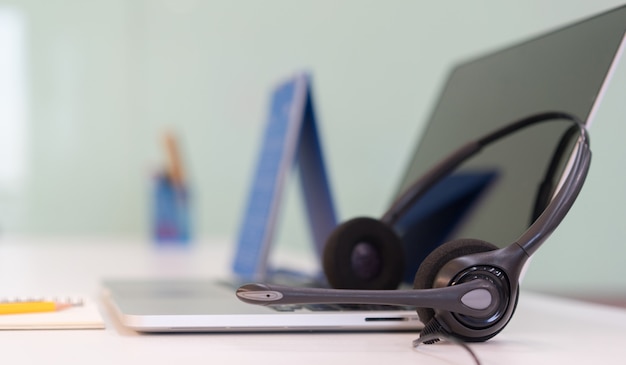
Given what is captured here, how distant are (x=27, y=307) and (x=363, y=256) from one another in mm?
321

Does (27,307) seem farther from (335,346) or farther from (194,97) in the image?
(194,97)

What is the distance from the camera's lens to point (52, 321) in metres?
0.65

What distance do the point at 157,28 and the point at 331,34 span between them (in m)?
0.91

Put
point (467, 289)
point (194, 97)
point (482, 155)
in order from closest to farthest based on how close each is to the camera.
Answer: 1. point (467, 289)
2. point (482, 155)
3. point (194, 97)

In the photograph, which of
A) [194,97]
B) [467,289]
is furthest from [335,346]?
[194,97]

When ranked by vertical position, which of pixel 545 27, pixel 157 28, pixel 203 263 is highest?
pixel 157 28

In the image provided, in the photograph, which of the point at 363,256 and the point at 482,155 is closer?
the point at 363,256

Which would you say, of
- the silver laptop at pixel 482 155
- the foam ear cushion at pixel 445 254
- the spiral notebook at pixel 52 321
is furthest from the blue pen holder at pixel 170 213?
the foam ear cushion at pixel 445 254

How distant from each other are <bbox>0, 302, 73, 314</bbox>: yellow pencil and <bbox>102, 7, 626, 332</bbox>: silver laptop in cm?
5

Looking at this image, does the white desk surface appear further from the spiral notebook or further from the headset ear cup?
the headset ear cup

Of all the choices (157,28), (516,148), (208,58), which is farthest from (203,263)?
(157,28)

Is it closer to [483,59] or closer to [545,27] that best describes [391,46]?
[545,27]

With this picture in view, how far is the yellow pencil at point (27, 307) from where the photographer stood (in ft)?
2.24

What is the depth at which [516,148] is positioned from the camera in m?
0.87
